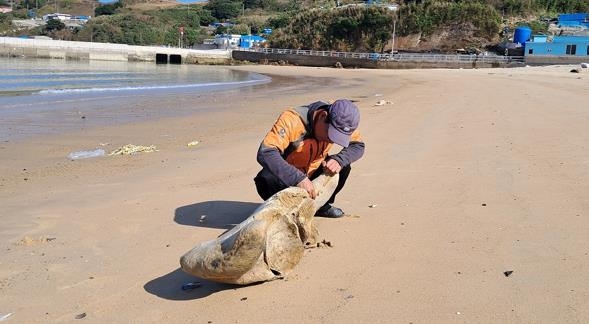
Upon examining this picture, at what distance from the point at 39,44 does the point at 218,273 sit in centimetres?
7064

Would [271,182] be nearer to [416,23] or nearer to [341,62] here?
[341,62]

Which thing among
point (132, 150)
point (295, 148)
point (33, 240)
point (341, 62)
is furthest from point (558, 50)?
point (33, 240)

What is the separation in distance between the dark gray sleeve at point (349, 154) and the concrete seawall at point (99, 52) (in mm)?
64219

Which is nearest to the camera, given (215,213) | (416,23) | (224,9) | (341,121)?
(341,121)

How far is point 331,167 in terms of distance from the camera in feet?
12.7

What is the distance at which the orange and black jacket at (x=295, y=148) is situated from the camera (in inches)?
139

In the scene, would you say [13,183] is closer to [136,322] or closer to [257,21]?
[136,322]

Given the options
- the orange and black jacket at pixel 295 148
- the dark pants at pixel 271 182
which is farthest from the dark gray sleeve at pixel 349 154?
the dark pants at pixel 271 182

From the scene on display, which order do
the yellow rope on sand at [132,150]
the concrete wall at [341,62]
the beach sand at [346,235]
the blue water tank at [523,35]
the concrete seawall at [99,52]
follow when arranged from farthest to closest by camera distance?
the concrete seawall at [99,52], the blue water tank at [523,35], the concrete wall at [341,62], the yellow rope on sand at [132,150], the beach sand at [346,235]

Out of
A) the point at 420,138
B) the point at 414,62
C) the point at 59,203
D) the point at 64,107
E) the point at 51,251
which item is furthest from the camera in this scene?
the point at 414,62

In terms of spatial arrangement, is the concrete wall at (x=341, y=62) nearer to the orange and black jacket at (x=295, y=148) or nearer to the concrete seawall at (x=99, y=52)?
the concrete seawall at (x=99, y=52)

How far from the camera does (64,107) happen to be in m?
14.3

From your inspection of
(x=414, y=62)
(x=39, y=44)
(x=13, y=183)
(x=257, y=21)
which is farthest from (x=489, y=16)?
(x=257, y=21)

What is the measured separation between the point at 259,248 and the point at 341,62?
53768 millimetres
